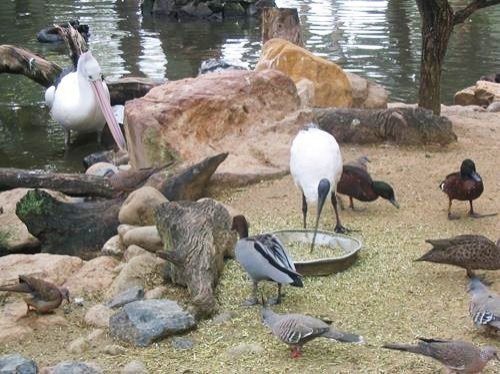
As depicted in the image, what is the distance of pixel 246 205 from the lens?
6.79 m

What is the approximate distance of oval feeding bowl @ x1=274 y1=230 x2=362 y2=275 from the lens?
5.16 meters

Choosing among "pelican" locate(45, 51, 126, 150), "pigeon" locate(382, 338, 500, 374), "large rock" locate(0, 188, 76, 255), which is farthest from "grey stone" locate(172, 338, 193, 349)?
"pelican" locate(45, 51, 126, 150)

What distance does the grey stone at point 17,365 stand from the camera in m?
4.20

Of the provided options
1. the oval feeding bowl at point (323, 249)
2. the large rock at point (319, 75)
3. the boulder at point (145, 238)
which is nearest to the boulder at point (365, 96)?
the large rock at point (319, 75)

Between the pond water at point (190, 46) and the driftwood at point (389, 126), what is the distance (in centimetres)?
351

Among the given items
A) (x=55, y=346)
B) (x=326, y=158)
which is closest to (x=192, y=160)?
(x=326, y=158)

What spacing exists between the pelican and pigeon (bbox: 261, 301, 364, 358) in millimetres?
6773

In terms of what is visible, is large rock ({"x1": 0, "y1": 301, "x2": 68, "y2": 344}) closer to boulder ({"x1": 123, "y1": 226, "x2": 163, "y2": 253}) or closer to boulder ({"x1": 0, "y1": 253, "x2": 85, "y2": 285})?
boulder ({"x1": 0, "y1": 253, "x2": 85, "y2": 285})

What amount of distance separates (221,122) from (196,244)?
2789mm

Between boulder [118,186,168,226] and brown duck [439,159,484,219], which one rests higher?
brown duck [439,159,484,219]

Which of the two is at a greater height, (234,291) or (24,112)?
(234,291)

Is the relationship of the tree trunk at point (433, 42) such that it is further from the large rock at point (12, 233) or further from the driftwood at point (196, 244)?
the large rock at point (12, 233)

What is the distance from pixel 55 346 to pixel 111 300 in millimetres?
575

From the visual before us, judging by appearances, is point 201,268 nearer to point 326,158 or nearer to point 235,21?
point 326,158
